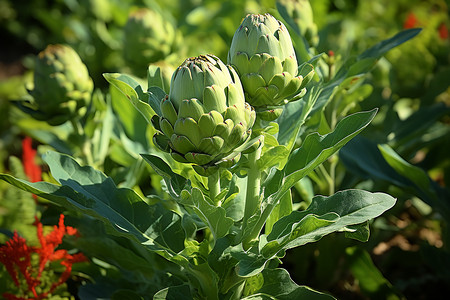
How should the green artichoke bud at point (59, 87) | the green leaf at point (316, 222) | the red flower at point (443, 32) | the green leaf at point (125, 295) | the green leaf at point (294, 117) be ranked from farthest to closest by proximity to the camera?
the red flower at point (443, 32) < the green artichoke bud at point (59, 87) < the green leaf at point (125, 295) < the green leaf at point (294, 117) < the green leaf at point (316, 222)

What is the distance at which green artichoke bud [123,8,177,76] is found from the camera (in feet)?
5.66

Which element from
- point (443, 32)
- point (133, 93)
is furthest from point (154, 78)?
point (443, 32)

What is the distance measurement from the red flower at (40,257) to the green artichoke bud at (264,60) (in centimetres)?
52

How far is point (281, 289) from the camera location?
103cm

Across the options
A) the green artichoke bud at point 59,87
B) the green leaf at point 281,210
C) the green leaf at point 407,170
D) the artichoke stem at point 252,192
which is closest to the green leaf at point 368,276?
the green leaf at point 407,170

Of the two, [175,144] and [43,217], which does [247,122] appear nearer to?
[175,144]

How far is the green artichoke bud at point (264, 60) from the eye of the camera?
0.88 meters

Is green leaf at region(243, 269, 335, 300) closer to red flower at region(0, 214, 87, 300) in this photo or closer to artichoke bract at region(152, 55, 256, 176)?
artichoke bract at region(152, 55, 256, 176)

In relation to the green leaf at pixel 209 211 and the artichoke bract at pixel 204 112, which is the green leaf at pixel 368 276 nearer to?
the green leaf at pixel 209 211

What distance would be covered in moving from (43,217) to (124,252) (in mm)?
385

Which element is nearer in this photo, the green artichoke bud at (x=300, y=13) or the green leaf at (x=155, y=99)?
the green leaf at (x=155, y=99)

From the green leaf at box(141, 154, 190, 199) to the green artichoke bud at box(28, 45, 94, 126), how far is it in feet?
1.66

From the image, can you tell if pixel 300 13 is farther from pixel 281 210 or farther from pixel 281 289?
pixel 281 289

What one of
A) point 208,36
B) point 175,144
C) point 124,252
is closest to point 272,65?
point 175,144
